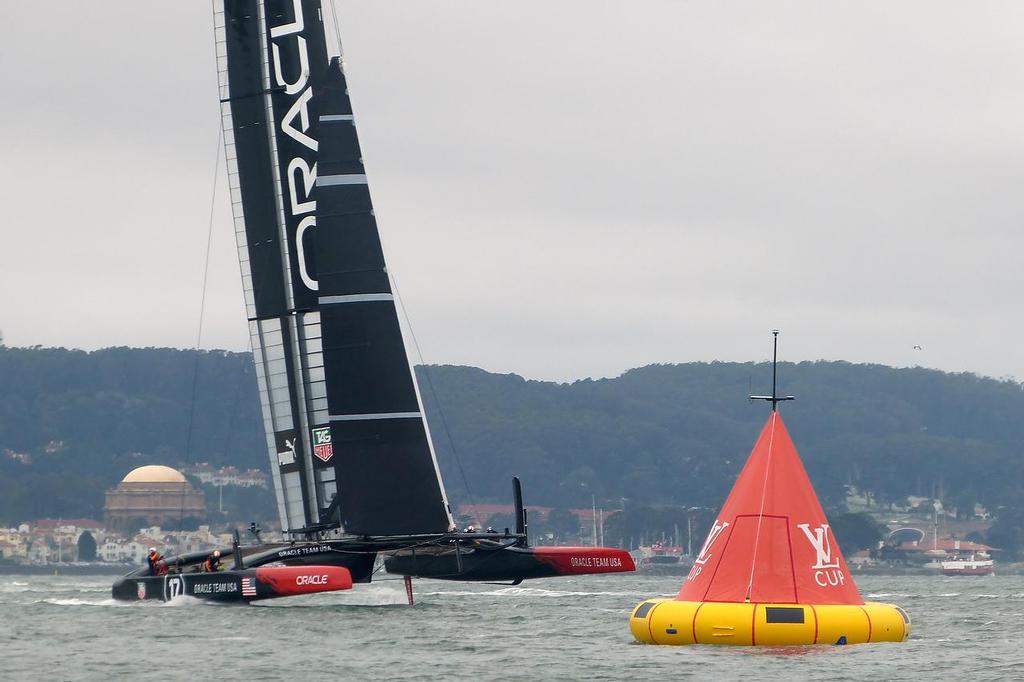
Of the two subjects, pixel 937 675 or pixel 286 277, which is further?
pixel 286 277

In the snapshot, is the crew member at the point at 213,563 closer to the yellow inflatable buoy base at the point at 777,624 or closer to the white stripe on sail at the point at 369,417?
the white stripe on sail at the point at 369,417

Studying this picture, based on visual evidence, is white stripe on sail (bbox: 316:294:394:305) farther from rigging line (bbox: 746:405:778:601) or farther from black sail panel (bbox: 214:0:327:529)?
rigging line (bbox: 746:405:778:601)

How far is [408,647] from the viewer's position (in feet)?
83.3

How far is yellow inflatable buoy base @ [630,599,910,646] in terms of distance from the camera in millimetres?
21359

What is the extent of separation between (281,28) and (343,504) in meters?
8.98

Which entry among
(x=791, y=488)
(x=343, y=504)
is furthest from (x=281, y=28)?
(x=791, y=488)

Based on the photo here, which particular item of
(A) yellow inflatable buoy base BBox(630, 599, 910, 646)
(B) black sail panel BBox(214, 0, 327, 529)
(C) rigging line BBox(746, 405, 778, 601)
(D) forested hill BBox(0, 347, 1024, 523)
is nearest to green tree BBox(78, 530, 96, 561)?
(D) forested hill BBox(0, 347, 1024, 523)

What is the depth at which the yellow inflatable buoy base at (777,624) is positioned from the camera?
2136cm

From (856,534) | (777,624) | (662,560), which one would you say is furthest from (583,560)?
(856,534)

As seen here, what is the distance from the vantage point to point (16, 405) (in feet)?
564

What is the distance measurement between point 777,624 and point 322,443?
14308 mm

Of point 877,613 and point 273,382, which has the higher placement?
point 273,382

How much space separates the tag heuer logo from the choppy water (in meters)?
2.36

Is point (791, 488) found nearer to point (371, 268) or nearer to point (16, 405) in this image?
point (371, 268)
